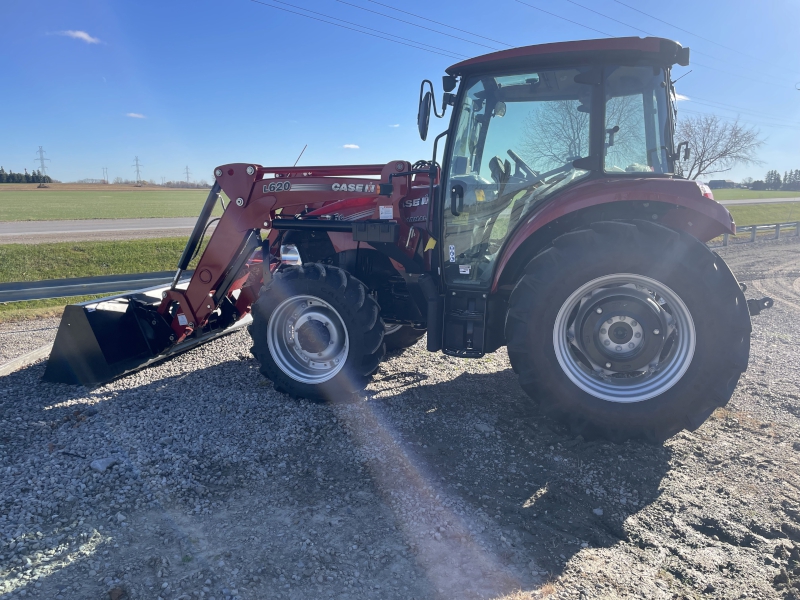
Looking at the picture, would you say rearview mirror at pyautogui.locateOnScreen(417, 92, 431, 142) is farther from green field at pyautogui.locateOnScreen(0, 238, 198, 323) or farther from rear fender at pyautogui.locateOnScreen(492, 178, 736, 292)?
green field at pyautogui.locateOnScreen(0, 238, 198, 323)

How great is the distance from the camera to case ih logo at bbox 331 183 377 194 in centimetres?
500

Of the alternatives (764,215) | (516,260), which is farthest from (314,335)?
(764,215)

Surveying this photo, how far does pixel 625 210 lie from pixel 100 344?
4710mm

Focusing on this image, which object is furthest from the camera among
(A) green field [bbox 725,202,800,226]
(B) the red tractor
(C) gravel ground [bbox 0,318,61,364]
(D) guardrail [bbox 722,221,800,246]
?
(A) green field [bbox 725,202,800,226]

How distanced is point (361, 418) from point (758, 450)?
2841mm

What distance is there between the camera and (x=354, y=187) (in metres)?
5.04

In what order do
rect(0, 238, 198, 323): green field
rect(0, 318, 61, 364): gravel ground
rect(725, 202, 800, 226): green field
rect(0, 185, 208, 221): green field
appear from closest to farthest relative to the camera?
rect(0, 318, 61, 364): gravel ground → rect(0, 238, 198, 323): green field → rect(725, 202, 800, 226): green field → rect(0, 185, 208, 221): green field

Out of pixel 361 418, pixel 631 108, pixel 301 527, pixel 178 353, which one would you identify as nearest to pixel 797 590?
pixel 301 527

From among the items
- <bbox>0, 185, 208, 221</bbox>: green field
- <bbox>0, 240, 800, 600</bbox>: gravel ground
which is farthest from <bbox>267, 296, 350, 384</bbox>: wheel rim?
<bbox>0, 185, 208, 221</bbox>: green field

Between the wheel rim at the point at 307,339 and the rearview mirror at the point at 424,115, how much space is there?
1657 mm

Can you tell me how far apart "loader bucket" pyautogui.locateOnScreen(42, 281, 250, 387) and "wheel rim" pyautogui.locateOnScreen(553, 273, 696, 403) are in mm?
4061

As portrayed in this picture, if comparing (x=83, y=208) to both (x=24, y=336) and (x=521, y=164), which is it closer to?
(x=24, y=336)

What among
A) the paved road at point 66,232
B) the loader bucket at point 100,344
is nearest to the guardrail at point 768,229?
the loader bucket at point 100,344

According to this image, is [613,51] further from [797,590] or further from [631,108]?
[797,590]
